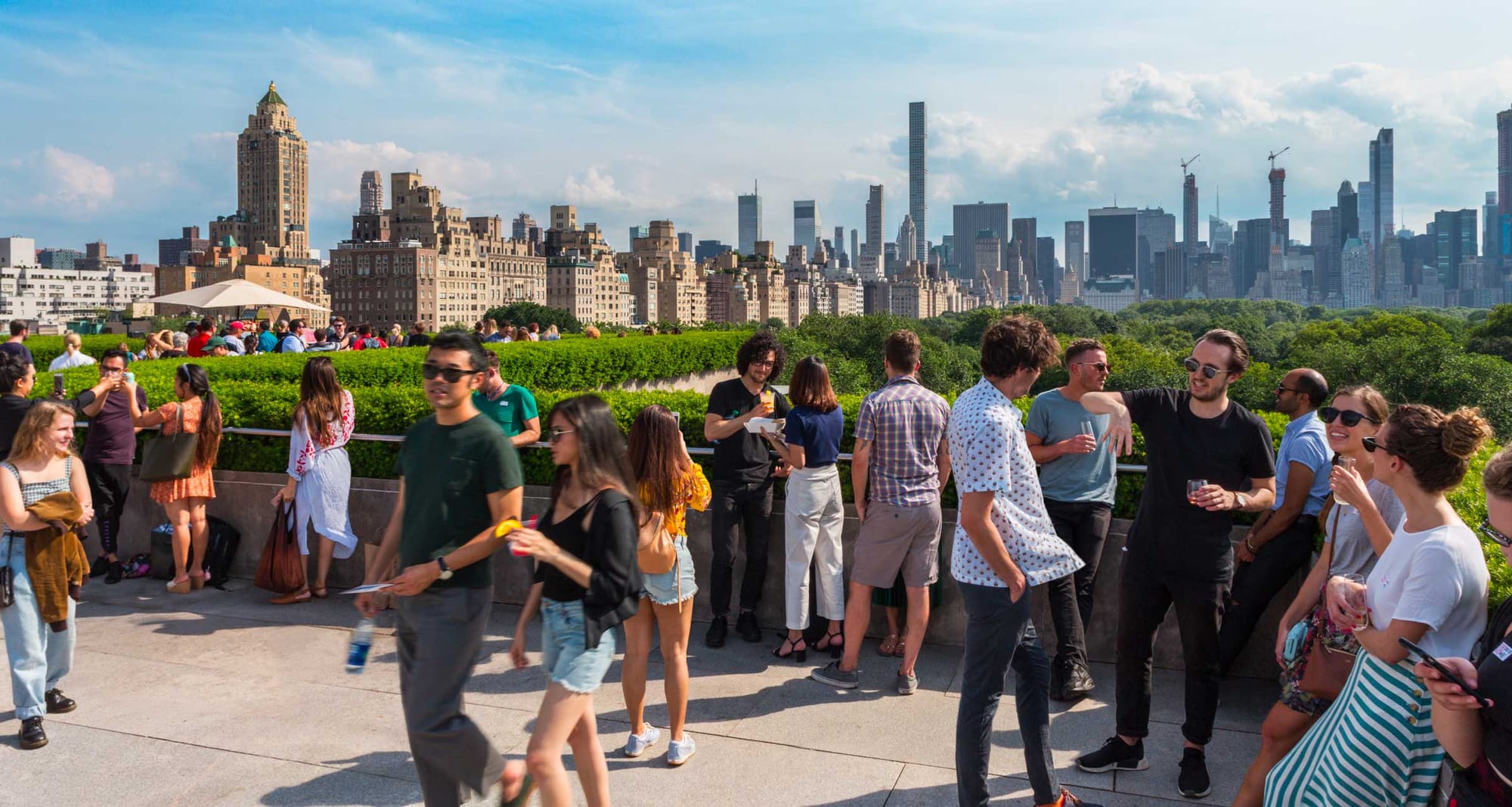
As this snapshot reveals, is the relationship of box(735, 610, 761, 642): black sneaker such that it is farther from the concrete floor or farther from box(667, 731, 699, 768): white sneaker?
box(667, 731, 699, 768): white sneaker

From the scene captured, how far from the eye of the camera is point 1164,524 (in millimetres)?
4891

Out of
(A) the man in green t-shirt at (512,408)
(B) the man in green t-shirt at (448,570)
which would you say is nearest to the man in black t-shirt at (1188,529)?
(B) the man in green t-shirt at (448,570)

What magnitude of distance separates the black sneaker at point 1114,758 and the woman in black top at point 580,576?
7.71 feet

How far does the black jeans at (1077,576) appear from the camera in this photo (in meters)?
5.88

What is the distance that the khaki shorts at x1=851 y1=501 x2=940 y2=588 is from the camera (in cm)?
608

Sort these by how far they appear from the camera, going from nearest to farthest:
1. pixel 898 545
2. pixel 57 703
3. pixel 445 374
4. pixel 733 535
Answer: pixel 445 374 < pixel 57 703 < pixel 898 545 < pixel 733 535

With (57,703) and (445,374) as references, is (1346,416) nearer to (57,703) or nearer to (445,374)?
(445,374)

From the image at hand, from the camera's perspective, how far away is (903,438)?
5.97 m

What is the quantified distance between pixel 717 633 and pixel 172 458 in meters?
4.31

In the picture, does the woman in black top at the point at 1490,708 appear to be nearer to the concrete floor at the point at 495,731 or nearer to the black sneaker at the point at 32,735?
the concrete floor at the point at 495,731

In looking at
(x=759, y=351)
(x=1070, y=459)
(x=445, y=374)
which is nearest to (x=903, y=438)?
(x=1070, y=459)

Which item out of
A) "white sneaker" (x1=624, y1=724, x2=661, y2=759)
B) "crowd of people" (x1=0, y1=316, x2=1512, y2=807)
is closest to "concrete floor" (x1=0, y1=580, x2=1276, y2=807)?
"white sneaker" (x1=624, y1=724, x2=661, y2=759)

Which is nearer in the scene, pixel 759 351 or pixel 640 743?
pixel 640 743

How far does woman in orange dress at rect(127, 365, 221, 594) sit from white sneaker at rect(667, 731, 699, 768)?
4.83 metres
